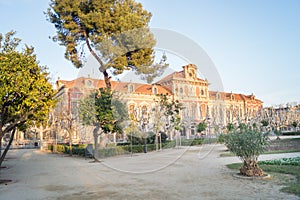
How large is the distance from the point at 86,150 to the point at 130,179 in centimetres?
1052

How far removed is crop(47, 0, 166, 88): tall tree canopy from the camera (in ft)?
58.2

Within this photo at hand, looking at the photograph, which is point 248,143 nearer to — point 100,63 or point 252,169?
point 252,169

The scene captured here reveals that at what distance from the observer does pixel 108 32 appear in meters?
18.1

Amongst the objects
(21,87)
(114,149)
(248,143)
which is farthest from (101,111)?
(248,143)

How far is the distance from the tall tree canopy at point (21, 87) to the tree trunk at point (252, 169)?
7.29 meters

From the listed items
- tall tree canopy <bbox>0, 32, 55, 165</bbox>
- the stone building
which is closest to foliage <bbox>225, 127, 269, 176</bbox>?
tall tree canopy <bbox>0, 32, 55, 165</bbox>

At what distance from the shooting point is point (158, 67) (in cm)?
1986

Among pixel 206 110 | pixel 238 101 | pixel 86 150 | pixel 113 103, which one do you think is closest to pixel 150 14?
pixel 113 103

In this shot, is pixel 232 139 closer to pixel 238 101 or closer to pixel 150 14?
pixel 150 14

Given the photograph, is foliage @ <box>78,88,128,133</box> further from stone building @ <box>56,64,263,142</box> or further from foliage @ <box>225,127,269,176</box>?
stone building @ <box>56,64,263,142</box>

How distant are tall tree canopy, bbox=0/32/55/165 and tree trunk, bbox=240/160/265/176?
23.9 ft

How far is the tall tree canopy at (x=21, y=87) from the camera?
29.3ft

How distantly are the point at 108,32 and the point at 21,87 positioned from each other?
33.3 ft

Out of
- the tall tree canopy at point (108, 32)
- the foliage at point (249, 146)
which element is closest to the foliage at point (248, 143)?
the foliage at point (249, 146)
